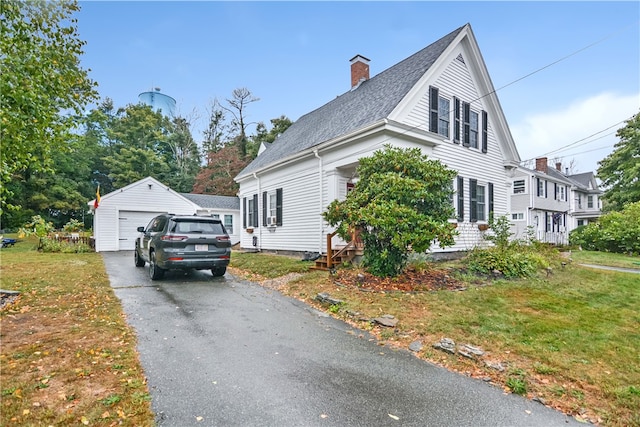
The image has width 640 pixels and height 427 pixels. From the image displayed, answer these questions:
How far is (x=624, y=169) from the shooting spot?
80.2ft

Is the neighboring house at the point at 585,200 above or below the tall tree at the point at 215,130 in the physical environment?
below

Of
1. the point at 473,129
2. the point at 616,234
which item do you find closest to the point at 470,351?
the point at 473,129

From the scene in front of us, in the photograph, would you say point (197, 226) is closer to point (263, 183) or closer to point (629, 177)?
point (263, 183)

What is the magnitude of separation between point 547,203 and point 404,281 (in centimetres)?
2469

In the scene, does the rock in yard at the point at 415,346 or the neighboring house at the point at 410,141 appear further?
the neighboring house at the point at 410,141

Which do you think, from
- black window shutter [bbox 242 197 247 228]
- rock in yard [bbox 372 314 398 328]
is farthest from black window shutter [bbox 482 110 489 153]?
black window shutter [bbox 242 197 247 228]

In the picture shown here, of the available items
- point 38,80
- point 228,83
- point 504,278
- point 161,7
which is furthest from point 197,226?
point 228,83

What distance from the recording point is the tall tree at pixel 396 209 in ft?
21.9

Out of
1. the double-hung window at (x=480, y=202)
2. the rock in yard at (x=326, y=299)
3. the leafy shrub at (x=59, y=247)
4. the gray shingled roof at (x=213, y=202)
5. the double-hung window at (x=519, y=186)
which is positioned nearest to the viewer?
the rock in yard at (x=326, y=299)

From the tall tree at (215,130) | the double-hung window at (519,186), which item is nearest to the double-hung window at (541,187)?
the double-hung window at (519,186)

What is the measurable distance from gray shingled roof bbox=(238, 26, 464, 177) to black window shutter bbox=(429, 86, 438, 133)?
0.81m

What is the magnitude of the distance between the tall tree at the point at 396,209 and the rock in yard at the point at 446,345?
8.69 feet

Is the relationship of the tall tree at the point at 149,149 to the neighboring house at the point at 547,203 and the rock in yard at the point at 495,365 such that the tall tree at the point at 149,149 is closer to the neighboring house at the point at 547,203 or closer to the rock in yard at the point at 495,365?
the neighboring house at the point at 547,203

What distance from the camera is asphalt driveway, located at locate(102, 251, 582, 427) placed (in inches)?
101
